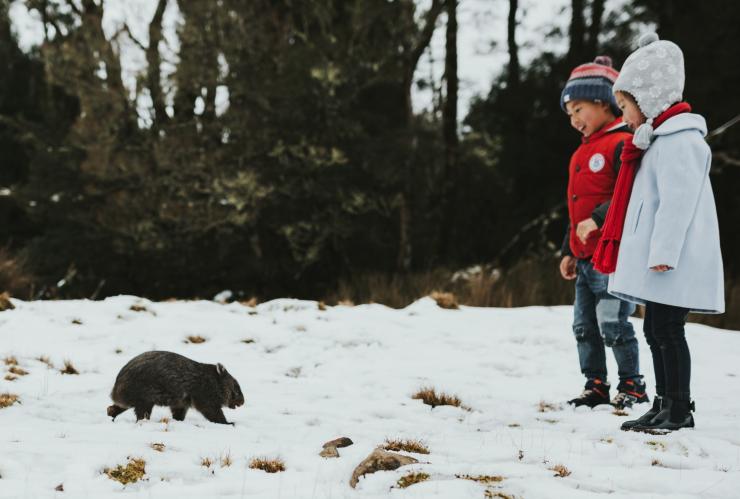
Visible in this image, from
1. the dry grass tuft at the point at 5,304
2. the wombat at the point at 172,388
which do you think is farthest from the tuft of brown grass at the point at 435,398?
the dry grass tuft at the point at 5,304

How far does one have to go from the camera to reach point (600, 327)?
170 inches

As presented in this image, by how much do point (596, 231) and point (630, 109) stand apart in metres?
0.76

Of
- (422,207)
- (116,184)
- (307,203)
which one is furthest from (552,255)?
(116,184)

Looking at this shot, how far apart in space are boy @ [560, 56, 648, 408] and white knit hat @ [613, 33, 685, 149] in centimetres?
54

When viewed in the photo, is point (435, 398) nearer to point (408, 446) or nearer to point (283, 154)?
point (408, 446)

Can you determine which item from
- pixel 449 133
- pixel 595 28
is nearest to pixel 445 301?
pixel 449 133

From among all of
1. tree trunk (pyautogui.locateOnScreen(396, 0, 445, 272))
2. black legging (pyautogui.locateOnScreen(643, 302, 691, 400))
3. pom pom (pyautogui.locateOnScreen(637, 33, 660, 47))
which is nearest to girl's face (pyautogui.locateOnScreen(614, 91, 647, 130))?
pom pom (pyautogui.locateOnScreen(637, 33, 660, 47))

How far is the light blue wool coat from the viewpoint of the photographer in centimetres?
332

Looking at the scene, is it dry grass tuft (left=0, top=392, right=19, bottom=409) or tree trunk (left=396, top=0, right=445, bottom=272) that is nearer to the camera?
dry grass tuft (left=0, top=392, right=19, bottom=409)

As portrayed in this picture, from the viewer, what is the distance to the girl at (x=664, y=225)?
334 cm

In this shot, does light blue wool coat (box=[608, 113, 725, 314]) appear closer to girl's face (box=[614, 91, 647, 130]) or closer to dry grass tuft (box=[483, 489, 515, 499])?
girl's face (box=[614, 91, 647, 130])

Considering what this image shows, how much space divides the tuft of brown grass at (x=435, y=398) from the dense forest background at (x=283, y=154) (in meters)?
6.09

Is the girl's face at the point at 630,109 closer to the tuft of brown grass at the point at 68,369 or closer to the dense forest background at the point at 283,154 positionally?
the tuft of brown grass at the point at 68,369

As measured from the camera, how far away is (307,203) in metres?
12.2
